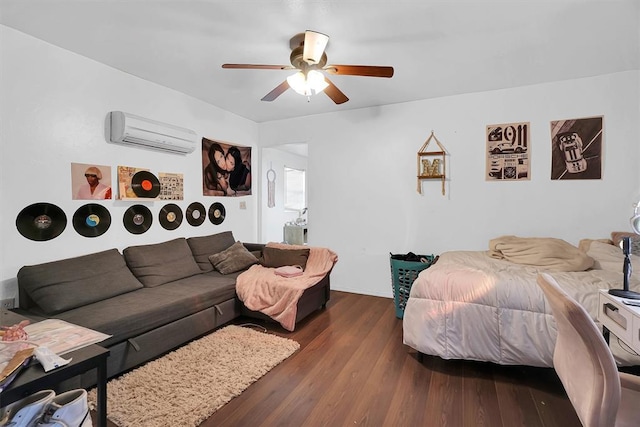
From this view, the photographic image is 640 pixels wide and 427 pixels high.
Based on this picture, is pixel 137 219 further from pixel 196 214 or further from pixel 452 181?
pixel 452 181

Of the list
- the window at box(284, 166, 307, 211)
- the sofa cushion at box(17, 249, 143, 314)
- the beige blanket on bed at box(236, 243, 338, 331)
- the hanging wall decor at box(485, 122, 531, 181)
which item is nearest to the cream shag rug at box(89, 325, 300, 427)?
the beige blanket on bed at box(236, 243, 338, 331)

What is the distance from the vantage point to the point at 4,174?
86.9 inches

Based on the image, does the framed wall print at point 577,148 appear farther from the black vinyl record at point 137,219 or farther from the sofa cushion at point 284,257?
the black vinyl record at point 137,219

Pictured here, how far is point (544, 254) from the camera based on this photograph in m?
2.51

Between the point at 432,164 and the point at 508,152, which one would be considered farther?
the point at 432,164

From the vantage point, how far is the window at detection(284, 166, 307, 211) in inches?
284

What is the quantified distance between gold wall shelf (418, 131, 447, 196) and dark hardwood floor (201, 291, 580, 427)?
204cm

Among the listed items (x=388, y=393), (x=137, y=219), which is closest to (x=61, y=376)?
(x=388, y=393)

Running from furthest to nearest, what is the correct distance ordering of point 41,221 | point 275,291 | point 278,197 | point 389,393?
point 278,197 < point 275,291 < point 41,221 < point 389,393

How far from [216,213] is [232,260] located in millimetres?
892

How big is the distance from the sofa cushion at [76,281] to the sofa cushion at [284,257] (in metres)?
1.36

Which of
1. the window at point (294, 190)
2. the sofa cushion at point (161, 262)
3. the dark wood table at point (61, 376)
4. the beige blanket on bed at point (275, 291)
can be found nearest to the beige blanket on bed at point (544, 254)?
the beige blanket on bed at point (275, 291)

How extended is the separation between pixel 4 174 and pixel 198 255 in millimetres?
1760

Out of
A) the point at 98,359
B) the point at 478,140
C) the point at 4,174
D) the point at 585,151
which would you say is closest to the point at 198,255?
the point at 4,174
